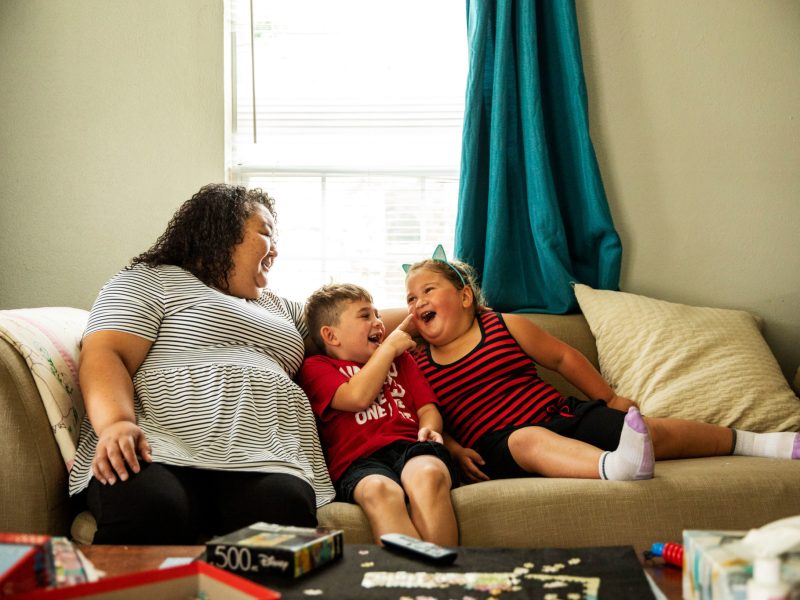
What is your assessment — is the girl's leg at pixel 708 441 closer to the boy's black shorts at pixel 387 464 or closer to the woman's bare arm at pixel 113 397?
the boy's black shorts at pixel 387 464

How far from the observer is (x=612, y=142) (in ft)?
8.77

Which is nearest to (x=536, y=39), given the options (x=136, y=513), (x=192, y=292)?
(x=192, y=292)

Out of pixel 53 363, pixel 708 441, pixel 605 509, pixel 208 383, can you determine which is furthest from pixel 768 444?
pixel 53 363

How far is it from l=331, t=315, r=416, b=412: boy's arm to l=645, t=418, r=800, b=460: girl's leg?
2.11 ft

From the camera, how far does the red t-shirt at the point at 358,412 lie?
187cm

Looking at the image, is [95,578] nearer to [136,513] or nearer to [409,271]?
[136,513]

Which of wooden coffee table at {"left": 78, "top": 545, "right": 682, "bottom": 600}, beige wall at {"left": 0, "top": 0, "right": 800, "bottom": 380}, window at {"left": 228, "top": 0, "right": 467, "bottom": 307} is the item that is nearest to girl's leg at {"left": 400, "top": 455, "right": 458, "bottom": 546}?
wooden coffee table at {"left": 78, "top": 545, "right": 682, "bottom": 600}

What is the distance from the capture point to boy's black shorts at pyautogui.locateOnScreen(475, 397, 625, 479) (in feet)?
6.26

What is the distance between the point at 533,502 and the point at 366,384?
48 cm

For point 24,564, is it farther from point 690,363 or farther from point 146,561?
point 690,363

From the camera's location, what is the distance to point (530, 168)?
8.38ft

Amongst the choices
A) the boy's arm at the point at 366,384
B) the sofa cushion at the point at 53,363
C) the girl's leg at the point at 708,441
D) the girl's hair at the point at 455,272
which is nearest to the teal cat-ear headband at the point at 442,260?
the girl's hair at the point at 455,272

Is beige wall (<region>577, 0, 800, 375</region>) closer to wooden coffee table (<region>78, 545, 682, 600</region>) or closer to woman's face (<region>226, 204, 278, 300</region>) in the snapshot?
woman's face (<region>226, 204, 278, 300</region>)

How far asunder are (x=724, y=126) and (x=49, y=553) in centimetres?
244
